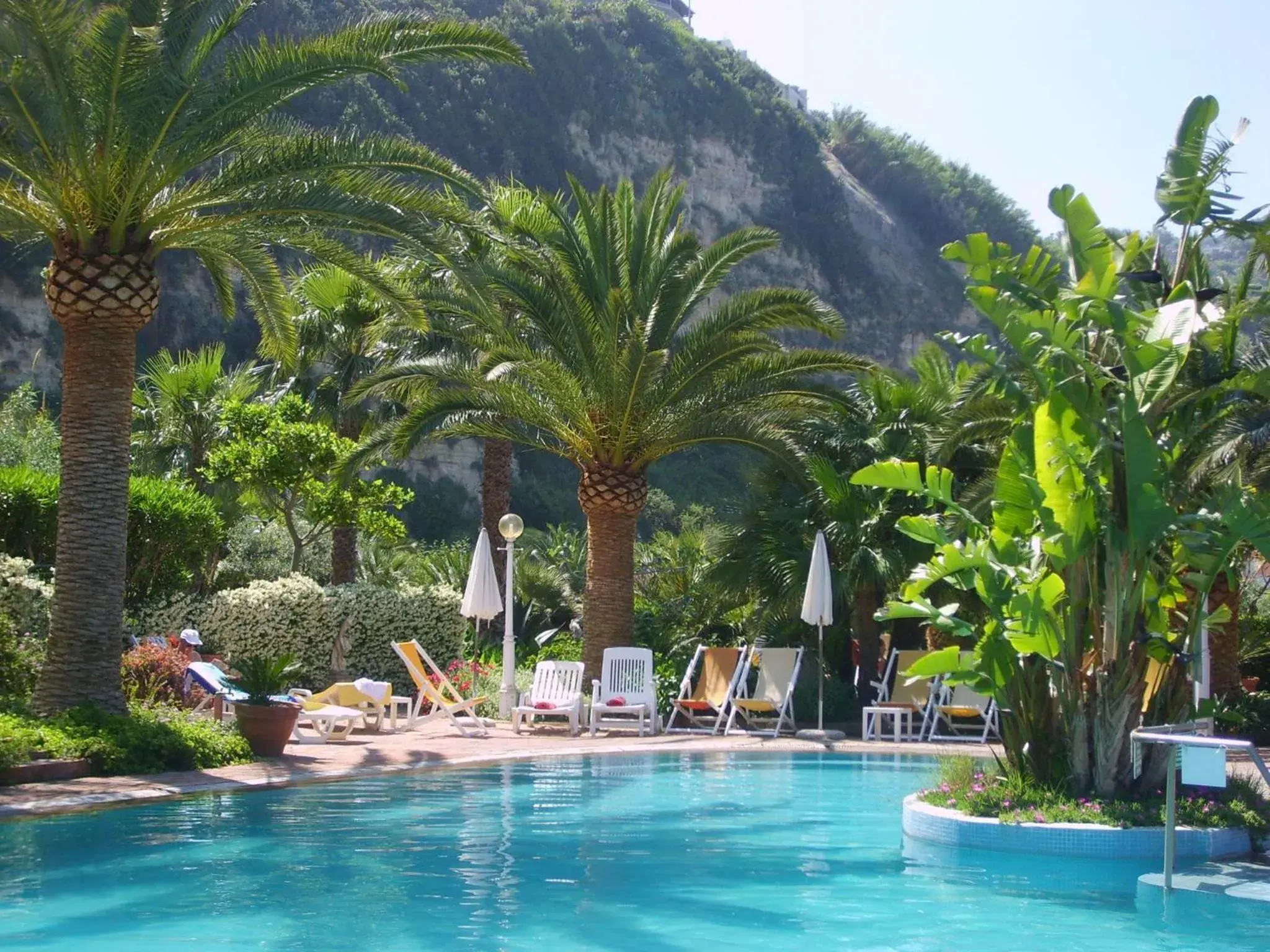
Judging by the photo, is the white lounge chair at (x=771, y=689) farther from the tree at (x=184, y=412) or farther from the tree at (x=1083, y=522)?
the tree at (x=184, y=412)

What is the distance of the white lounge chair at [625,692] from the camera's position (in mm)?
16484

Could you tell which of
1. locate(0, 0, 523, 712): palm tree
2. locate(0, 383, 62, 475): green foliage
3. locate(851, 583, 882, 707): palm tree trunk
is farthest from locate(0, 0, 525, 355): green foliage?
locate(0, 383, 62, 475): green foliage

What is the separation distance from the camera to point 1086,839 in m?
8.15

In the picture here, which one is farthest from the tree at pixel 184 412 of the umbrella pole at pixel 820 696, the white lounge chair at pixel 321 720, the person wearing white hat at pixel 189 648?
the umbrella pole at pixel 820 696

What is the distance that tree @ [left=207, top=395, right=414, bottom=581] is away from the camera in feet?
61.7

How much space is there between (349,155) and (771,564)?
885 centimetres

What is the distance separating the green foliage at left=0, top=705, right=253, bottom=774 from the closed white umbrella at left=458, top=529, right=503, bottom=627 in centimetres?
525

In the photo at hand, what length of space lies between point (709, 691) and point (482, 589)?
326cm

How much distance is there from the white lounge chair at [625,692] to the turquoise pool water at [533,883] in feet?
18.1

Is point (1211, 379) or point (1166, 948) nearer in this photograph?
point (1166, 948)

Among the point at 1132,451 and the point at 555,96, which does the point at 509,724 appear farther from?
the point at 555,96

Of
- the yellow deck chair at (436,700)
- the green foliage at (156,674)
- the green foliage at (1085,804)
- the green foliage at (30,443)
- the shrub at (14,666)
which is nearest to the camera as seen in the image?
the green foliage at (1085,804)

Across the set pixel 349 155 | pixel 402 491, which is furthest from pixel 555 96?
pixel 349 155

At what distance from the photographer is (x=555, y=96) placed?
235 feet
